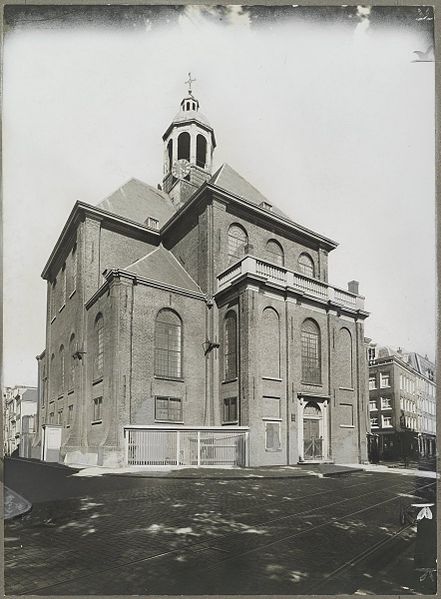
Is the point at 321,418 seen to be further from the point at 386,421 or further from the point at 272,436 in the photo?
the point at 386,421

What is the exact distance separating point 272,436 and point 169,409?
4.18 meters

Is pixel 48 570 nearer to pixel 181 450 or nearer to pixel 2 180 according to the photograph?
pixel 2 180

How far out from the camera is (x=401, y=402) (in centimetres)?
1056

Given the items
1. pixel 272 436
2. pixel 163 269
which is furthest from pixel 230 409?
pixel 163 269

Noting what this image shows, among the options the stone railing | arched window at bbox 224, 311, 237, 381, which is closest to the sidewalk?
arched window at bbox 224, 311, 237, 381

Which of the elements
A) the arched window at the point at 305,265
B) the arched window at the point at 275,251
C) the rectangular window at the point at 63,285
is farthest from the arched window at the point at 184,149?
the rectangular window at the point at 63,285

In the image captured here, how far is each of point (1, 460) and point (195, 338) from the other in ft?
36.8

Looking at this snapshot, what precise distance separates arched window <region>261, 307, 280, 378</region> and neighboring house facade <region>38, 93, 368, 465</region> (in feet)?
0.14

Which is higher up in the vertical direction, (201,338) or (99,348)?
(201,338)

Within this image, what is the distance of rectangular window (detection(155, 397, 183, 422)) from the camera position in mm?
17328

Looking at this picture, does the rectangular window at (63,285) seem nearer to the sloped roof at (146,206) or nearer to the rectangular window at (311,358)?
the sloped roof at (146,206)

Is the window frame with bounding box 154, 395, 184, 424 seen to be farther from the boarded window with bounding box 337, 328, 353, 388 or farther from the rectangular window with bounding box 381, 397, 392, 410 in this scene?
the rectangular window with bounding box 381, 397, 392, 410

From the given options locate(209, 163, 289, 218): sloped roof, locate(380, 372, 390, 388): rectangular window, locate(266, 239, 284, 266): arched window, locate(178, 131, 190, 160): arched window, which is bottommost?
locate(380, 372, 390, 388): rectangular window

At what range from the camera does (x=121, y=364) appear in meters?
15.6
